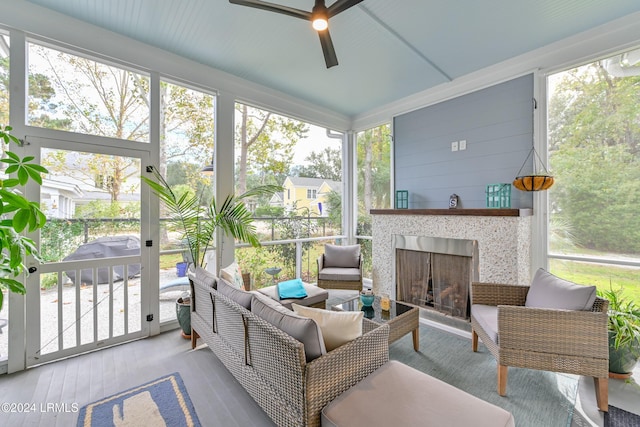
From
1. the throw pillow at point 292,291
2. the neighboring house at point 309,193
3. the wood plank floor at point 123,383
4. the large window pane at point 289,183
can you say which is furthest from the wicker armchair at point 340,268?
the wood plank floor at point 123,383

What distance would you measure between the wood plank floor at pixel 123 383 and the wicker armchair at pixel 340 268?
6.04 feet

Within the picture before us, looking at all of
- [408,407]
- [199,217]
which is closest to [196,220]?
[199,217]

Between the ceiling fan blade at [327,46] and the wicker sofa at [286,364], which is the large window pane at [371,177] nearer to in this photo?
the ceiling fan blade at [327,46]

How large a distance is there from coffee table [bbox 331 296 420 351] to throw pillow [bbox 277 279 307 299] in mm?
395

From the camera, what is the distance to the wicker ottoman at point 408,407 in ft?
3.95

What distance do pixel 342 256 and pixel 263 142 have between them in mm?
2130

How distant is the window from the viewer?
8.04ft

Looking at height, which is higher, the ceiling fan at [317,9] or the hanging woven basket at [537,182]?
the ceiling fan at [317,9]

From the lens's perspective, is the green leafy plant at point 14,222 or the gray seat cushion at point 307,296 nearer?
the green leafy plant at point 14,222

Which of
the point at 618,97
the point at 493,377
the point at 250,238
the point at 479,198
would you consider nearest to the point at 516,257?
the point at 479,198

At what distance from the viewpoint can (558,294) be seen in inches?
81.4

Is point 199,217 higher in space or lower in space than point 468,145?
lower

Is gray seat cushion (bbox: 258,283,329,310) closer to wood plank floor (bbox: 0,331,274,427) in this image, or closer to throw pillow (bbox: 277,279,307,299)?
throw pillow (bbox: 277,279,307,299)

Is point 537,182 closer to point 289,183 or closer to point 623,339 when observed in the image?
point 623,339
